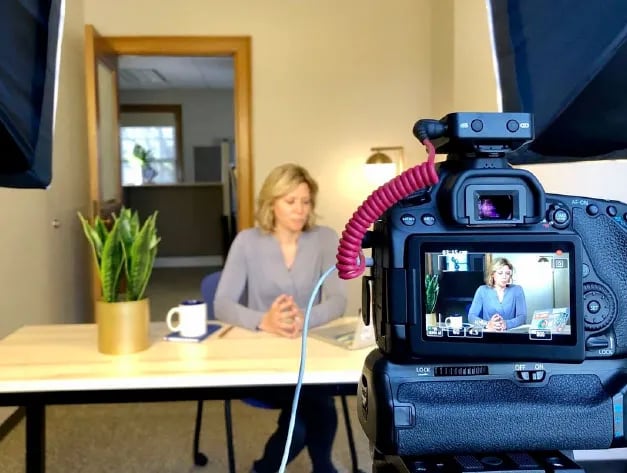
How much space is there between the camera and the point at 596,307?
0.74 m

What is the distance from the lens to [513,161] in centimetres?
109

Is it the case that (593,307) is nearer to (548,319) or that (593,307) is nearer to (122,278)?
(548,319)

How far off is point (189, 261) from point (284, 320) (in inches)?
246

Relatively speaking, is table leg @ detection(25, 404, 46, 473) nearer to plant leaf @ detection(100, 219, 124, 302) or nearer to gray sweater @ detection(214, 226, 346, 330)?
plant leaf @ detection(100, 219, 124, 302)

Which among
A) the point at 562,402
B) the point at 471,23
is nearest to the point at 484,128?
the point at 562,402

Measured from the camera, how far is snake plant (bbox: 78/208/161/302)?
159 centimetres

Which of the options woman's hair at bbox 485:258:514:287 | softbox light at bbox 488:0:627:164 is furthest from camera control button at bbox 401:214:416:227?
softbox light at bbox 488:0:627:164

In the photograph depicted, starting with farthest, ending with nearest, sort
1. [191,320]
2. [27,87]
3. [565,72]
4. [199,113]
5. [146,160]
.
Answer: [199,113] < [146,160] < [191,320] < [27,87] < [565,72]

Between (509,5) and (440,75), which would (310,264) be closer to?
(509,5)

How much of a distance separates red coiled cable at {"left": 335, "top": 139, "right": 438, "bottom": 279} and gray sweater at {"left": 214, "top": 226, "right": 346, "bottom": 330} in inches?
56.1

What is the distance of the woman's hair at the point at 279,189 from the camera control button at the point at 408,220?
1.50 metres

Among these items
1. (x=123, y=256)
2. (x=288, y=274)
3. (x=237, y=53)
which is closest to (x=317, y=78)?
(x=237, y=53)

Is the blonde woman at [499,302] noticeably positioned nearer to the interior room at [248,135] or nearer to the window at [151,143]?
the interior room at [248,135]

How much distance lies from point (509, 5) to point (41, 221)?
265 cm
